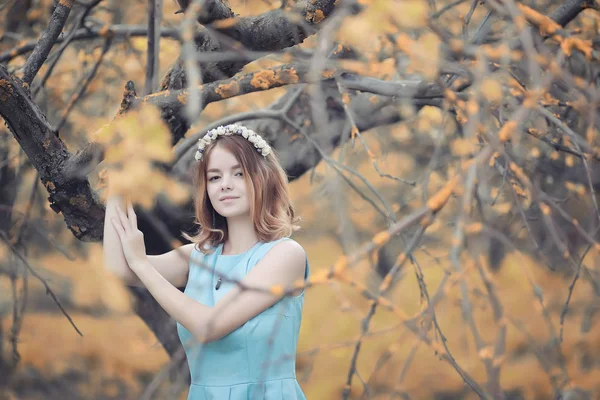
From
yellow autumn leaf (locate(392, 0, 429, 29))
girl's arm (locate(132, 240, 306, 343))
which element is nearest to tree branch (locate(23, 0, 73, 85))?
girl's arm (locate(132, 240, 306, 343))

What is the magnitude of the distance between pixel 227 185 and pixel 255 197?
0.07 m

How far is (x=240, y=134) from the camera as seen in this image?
1638 millimetres

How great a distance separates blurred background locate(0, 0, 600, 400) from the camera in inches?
39.4

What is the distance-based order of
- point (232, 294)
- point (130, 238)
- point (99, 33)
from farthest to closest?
point (99, 33)
point (130, 238)
point (232, 294)

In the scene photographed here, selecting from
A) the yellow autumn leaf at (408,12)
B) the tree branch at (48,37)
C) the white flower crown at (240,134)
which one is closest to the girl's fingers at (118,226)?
the white flower crown at (240,134)

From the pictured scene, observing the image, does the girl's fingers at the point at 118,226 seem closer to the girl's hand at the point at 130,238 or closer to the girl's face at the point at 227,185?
the girl's hand at the point at 130,238

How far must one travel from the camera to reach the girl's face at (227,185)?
1.56 m

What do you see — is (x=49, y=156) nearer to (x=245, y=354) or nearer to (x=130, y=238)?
(x=130, y=238)

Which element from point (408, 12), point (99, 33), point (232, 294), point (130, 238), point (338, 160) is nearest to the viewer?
point (408, 12)

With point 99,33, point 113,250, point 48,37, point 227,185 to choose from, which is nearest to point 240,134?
point 227,185

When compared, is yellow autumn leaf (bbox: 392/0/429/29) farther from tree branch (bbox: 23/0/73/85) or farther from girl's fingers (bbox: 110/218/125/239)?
tree branch (bbox: 23/0/73/85)

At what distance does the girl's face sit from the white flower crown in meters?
0.04

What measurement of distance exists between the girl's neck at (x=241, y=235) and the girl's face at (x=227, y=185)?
25 millimetres

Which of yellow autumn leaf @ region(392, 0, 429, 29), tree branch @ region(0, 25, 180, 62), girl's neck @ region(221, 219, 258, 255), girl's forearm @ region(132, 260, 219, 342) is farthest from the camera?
tree branch @ region(0, 25, 180, 62)
